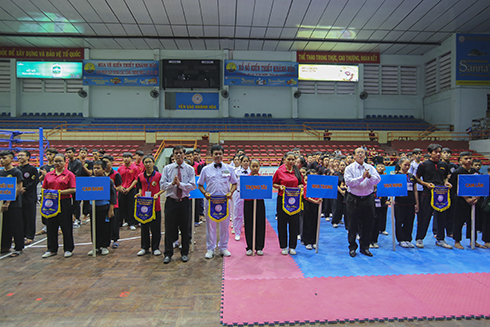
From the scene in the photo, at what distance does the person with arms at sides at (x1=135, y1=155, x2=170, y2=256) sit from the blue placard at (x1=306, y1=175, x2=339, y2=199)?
284 cm

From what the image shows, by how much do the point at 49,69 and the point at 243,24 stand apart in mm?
16899

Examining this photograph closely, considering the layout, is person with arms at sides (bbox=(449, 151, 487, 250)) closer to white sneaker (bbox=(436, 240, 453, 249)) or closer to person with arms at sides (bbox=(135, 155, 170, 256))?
white sneaker (bbox=(436, 240, 453, 249))

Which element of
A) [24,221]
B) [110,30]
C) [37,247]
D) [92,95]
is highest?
[110,30]

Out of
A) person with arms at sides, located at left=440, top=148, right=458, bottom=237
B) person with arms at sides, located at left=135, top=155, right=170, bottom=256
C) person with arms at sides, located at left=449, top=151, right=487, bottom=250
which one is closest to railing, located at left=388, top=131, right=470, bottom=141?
person with arms at sides, located at left=440, top=148, right=458, bottom=237

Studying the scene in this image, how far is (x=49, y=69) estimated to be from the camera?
2222 cm

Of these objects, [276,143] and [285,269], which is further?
A: [276,143]

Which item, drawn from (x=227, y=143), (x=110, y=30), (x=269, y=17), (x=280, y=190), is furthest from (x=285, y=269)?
(x=110, y=30)

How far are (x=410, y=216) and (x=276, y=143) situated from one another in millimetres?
14232

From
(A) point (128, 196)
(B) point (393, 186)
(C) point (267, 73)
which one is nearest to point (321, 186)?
(B) point (393, 186)

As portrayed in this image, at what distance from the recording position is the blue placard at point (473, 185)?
5.24 metres

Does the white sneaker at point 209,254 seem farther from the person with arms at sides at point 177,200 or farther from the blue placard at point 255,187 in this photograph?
the blue placard at point 255,187

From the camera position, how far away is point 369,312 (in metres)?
3.05

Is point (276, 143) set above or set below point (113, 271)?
above

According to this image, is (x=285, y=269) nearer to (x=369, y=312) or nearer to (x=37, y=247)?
(x=369, y=312)
